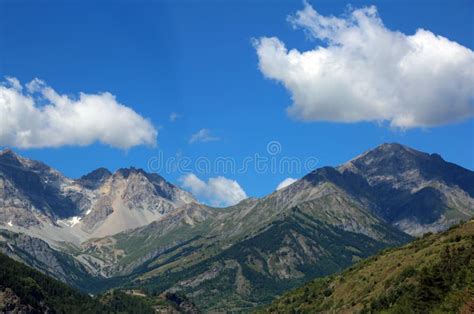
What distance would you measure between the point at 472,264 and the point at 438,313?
3411 cm

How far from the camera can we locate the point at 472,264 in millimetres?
193375

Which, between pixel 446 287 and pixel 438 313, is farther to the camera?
pixel 446 287

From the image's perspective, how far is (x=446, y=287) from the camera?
18488cm

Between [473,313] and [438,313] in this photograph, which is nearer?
[473,313]

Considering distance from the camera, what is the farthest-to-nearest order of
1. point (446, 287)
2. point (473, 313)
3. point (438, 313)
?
point (446, 287)
point (438, 313)
point (473, 313)

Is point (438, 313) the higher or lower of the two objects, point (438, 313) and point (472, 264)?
the lower

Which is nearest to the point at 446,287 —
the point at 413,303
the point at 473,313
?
the point at 413,303

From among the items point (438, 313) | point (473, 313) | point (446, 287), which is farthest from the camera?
point (446, 287)

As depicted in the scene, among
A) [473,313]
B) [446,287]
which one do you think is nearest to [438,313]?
[446,287]

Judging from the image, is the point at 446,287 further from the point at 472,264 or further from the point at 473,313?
the point at 473,313

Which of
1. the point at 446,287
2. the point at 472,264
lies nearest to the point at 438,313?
the point at 446,287

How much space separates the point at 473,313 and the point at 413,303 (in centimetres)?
7871

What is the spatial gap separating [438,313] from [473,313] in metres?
52.7

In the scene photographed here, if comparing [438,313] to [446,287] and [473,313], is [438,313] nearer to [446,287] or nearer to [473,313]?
[446,287]
